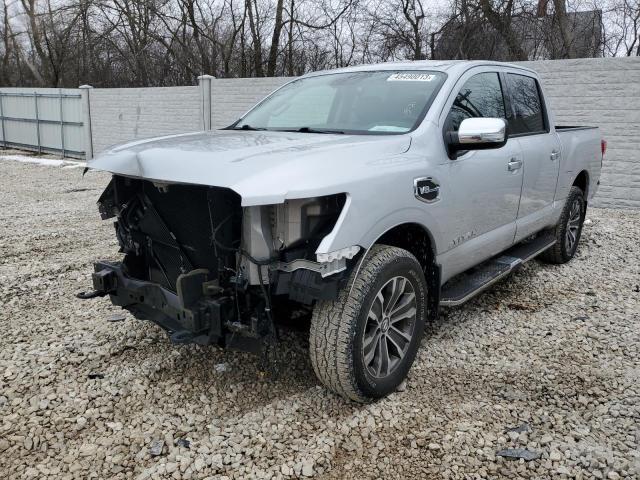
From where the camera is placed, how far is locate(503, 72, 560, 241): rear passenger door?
4402 mm

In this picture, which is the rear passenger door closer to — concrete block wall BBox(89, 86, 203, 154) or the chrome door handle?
the chrome door handle

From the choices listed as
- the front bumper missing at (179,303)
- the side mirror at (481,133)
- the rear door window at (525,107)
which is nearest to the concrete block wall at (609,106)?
the rear door window at (525,107)

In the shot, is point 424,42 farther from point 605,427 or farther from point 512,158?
point 605,427

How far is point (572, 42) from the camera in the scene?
16.1 meters

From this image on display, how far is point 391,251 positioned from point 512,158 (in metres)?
1.65

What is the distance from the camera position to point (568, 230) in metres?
5.65

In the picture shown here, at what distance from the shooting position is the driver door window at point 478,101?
3.62m

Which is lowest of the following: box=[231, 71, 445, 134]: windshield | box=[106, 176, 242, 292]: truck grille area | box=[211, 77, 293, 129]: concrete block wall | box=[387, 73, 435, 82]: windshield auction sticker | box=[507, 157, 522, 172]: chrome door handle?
box=[106, 176, 242, 292]: truck grille area

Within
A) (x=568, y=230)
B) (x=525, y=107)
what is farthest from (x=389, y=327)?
(x=568, y=230)

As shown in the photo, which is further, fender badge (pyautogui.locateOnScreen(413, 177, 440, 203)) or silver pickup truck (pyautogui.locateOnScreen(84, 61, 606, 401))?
fender badge (pyautogui.locateOnScreen(413, 177, 440, 203))

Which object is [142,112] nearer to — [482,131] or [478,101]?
[478,101]

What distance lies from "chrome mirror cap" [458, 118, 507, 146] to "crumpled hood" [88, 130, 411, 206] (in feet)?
1.08

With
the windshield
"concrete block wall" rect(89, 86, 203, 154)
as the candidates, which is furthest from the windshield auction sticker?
"concrete block wall" rect(89, 86, 203, 154)

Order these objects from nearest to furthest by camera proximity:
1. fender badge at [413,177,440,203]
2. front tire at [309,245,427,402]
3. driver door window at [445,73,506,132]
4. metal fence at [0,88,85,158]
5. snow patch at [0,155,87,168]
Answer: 1. front tire at [309,245,427,402]
2. fender badge at [413,177,440,203]
3. driver door window at [445,73,506,132]
4. snow patch at [0,155,87,168]
5. metal fence at [0,88,85,158]
